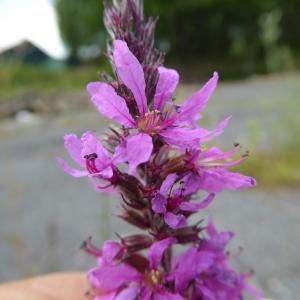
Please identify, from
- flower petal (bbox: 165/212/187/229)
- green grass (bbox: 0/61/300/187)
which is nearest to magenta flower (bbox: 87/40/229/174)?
flower petal (bbox: 165/212/187/229)

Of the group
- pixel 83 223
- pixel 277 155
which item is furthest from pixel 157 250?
pixel 277 155

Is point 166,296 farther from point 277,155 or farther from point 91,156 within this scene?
point 277,155

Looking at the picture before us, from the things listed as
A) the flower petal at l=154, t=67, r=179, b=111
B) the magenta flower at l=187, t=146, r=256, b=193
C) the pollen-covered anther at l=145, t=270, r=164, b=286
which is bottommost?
the pollen-covered anther at l=145, t=270, r=164, b=286

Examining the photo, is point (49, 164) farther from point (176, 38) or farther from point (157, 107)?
point (176, 38)

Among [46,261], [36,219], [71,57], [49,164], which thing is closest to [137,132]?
[46,261]

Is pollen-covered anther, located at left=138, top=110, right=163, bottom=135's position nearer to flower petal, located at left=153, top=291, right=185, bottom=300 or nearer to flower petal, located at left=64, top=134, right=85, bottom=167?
flower petal, located at left=64, top=134, right=85, bottom=167

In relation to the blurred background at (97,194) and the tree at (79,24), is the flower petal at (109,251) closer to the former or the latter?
the blurred background at (97,194)
